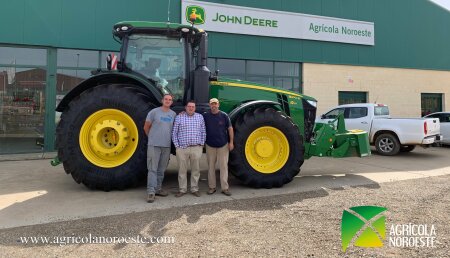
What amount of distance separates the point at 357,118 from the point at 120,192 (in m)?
8.76

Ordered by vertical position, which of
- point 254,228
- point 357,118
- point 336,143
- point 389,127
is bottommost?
point 254,228

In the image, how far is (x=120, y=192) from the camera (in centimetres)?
535

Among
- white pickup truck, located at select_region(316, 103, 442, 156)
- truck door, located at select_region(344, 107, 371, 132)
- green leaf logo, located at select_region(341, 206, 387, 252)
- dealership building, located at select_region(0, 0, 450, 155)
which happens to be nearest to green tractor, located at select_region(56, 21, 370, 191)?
green leaf logo, located at select_region(341, 206, 387, 252)

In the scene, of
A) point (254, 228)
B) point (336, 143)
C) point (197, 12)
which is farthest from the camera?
point (197, 12)

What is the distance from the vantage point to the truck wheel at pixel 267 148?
5605 mm

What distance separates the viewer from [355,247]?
3.37 meters

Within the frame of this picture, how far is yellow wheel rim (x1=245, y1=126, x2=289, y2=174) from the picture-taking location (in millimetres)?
5721

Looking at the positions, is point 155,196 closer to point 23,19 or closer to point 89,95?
point 89,95

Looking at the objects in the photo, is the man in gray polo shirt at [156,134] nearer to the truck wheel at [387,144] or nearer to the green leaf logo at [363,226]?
the green leaf logo at [363,226]

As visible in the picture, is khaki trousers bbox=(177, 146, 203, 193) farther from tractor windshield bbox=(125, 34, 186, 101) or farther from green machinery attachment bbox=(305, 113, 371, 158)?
green machinery attachment bbox=(305, 113, 371, 158)

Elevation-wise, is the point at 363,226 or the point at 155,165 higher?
the point at 155,165

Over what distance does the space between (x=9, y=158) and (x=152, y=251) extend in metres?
8.47

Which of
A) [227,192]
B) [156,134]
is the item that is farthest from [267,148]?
[156,134]

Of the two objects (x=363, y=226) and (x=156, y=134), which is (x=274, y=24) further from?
(x=363, y=226)
